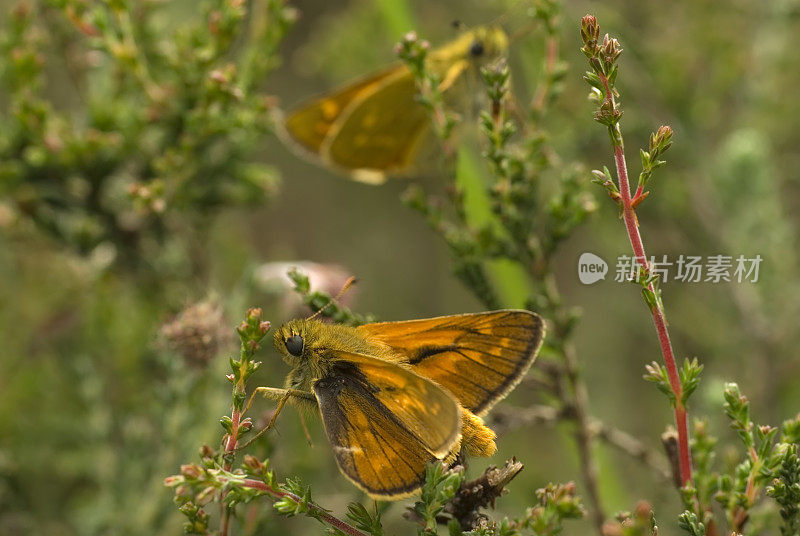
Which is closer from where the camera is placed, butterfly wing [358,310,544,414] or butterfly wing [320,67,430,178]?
butterfly wing [358,310,544,414]

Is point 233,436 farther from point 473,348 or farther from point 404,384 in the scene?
point 473,348

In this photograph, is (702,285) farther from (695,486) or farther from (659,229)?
(695,486)

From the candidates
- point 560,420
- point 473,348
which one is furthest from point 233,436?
point 560,420

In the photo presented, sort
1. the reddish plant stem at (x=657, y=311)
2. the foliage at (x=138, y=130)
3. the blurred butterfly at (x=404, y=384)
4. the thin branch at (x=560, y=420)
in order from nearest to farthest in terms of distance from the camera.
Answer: the reddish plant stem at (x=657, y=311) → the blurred butterfly at (x=404, y=384) → the thin branch at (x=560, y=420) → the foliage at (x=138, y=130)

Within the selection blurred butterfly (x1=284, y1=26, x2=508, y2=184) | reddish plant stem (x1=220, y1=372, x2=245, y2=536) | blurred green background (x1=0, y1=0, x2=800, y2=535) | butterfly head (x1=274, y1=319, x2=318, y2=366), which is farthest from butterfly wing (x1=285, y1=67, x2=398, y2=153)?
reddish plant stem (x1=220, y1=372, x2=245, y2=536)

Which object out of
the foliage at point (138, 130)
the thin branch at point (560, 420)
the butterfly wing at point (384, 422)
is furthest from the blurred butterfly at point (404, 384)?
the foliage at point (138, 130)

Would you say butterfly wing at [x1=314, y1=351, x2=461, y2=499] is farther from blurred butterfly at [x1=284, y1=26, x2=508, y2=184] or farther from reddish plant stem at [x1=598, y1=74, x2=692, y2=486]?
blurred butterfly at [x1=284, y1=26, x2=508, y2=184]

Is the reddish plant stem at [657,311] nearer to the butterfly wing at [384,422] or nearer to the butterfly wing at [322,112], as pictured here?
the butterfly wing at [384,422]
